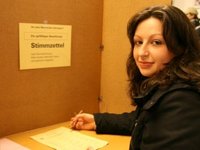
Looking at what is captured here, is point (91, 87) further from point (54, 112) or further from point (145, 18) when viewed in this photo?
point (145, 18)

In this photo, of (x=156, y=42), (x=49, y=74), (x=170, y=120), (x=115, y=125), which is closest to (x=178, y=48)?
(x=156, y=42)

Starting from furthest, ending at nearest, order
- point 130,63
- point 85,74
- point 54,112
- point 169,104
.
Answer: point 85,74, point 54,112, point 130,63, point 169,104

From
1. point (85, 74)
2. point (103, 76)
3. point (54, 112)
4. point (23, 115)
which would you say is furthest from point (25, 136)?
point (103, 76)

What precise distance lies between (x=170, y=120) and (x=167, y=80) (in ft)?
0.42

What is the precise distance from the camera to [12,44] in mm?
1192

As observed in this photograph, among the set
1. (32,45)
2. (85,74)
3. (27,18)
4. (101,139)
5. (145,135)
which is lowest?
(101,139)

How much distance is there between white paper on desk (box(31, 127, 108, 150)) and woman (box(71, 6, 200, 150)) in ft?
1.00

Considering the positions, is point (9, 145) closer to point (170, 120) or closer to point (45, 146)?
point (45, 146)

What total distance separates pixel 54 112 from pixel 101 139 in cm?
29

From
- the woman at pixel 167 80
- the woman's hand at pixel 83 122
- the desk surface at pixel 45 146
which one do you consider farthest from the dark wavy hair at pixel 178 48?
the woman's hand at pixel 83 122

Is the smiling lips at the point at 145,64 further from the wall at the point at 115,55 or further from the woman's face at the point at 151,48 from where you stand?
the wall at the point at 115,55

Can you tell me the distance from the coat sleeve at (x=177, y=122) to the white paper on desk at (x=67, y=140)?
0.42 m

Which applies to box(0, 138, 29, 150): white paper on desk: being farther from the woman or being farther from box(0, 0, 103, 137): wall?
the woman

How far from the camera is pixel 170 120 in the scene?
0.76m
